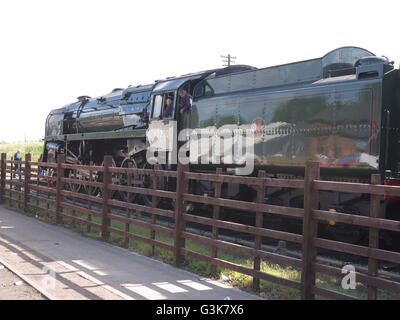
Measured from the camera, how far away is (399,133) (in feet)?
23.6

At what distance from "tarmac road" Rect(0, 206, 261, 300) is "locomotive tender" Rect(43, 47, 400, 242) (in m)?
3.01

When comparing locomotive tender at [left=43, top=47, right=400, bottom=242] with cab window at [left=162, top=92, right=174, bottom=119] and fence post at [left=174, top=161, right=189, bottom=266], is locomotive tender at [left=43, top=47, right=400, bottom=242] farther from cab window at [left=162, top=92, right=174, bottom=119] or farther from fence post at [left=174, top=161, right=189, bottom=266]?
fence post at [left=174, top=161, right=189, bottom=266]

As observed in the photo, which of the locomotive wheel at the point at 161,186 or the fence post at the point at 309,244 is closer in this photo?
the fence post at the point at 309,244

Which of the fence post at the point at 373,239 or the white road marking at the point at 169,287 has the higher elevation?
the fence post at the point at 373,239

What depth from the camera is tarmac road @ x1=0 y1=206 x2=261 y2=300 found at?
5.04 metres

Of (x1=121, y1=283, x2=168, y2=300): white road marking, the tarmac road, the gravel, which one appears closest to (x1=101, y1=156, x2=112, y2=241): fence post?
the tarmac road

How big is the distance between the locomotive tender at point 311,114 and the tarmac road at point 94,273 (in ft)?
9.89

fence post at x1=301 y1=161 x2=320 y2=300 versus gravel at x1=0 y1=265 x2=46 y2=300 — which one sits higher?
fence post at x1=301 y1=161 x2=320 y2=300

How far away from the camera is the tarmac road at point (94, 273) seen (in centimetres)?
504

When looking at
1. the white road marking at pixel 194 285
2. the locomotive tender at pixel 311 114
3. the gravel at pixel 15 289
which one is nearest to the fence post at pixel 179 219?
the white road marking at pixel 194 285

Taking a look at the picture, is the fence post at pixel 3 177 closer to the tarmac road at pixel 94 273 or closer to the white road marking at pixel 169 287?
the tarmac road at pixel 94 273

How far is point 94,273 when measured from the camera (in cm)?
591

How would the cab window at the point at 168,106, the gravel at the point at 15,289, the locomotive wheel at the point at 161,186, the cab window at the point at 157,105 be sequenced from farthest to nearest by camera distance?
the cab window at the point at 157,105, the locomotive wheel at the point at 161,186, the cab window at the point at 168,106, the gravel at the point at 15,289
